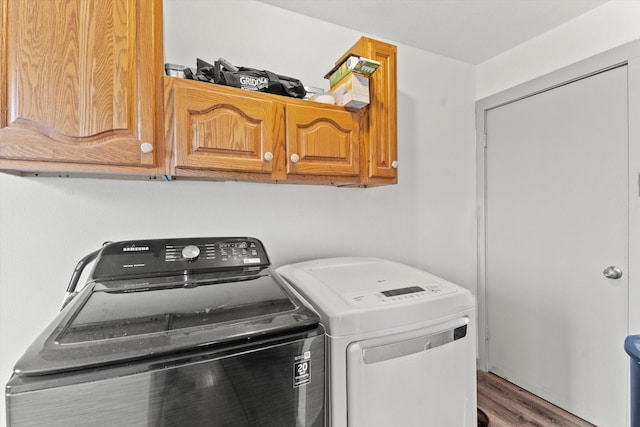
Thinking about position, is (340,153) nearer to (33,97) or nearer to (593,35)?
(33,97)

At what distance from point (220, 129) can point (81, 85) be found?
457 millimetres

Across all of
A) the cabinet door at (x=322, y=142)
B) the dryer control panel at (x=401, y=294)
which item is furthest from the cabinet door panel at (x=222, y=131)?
the dryer control panel at (x=401, y=294)

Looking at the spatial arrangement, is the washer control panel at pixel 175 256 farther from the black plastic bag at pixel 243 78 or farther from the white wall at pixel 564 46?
the white wall at pixel 564 46

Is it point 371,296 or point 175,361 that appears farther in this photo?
point 371,296

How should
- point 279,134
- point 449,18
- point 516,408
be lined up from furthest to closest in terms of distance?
1. point 516,408
2. point 449,18
3. point 279,134

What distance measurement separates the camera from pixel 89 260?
128 centimetres

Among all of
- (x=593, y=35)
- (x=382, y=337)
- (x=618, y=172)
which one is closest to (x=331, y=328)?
(x=382, y=337)

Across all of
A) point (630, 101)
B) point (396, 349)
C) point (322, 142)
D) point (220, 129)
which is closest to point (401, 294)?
point (396, 349)

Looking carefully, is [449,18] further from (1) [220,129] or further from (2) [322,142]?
(1) [220,129]

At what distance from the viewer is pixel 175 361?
731 millimetres

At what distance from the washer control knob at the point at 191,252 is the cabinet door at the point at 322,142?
0.51 m

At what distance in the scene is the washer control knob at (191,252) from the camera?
130 cm

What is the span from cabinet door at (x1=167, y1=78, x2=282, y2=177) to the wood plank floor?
201cm

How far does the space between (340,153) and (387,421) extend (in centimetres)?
110
